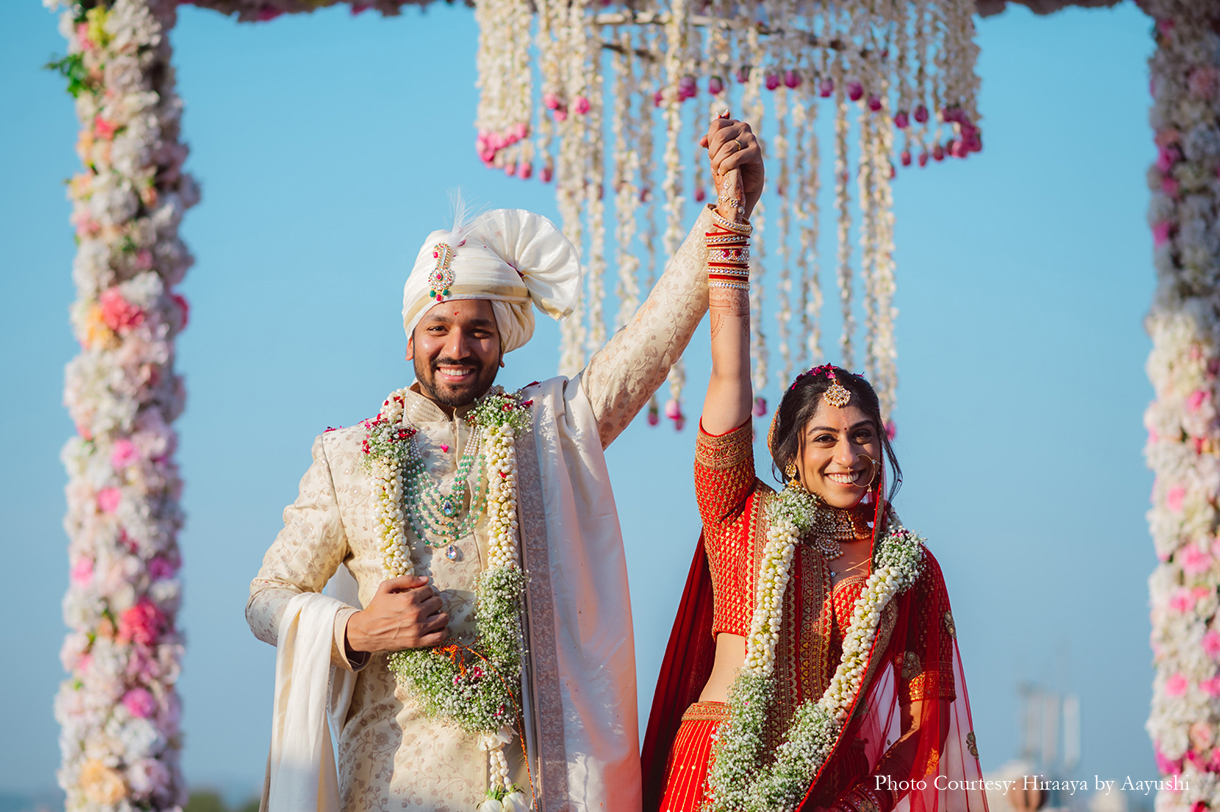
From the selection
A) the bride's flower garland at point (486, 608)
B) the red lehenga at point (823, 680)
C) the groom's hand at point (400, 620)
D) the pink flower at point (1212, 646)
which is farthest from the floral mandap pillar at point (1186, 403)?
the groom's hand at point (400, 620)

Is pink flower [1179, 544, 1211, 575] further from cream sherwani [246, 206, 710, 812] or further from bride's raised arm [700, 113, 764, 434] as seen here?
cream sherwani [246, 206, 710, 812]

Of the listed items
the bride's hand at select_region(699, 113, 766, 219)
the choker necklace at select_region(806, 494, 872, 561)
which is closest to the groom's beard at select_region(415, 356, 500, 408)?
the bride's hand at select_region(699, 113, 766, 219)

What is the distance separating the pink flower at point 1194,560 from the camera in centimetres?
321

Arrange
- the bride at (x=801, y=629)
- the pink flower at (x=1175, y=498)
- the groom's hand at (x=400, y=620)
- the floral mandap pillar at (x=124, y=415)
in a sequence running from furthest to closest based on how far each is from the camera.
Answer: the pink flower at (x=1175, y=498) < the floral mandap pillar at (x=124, y=415) < the bride at (x=801, y=629) < the groom's hand at (x=400, y=620)

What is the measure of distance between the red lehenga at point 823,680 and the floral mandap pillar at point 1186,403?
1.03 m

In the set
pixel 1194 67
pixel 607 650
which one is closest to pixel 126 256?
pixel 607 650

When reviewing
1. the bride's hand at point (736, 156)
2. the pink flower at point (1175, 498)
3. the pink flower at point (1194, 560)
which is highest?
the bride's hand at point (736, 156)

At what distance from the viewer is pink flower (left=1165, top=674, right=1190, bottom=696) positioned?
317 centimetres

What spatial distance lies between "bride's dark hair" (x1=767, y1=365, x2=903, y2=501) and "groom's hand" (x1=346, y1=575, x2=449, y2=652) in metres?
0.83

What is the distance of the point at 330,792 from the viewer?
7.45 ft

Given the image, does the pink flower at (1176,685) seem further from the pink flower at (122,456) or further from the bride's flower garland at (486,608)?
the pink flower at (122,456)

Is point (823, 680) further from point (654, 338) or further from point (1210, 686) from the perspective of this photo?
point (1210, 686)

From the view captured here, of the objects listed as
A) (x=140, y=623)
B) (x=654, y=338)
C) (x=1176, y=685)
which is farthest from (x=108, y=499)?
(x=1176, y=685)

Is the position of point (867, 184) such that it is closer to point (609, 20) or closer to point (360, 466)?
point (609, 20)
